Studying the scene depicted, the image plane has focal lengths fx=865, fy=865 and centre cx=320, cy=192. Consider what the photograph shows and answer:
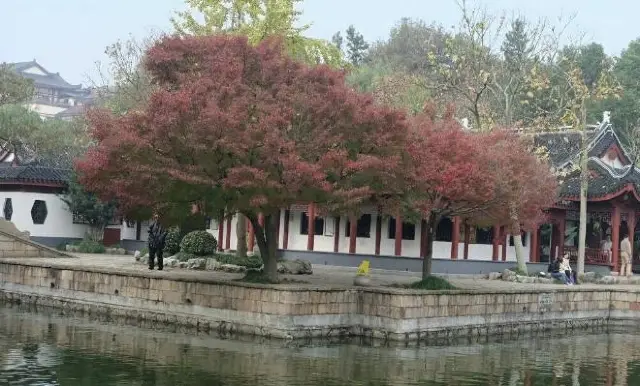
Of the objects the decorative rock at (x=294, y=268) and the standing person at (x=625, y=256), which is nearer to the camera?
the decorative rock at (x=294, y=268)

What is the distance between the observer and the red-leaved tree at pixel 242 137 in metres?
19.7

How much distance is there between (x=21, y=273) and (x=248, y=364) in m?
12.2

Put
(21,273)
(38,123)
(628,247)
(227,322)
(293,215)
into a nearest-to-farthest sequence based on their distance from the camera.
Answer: (227,322) < (21,273) < (628,247) < (293,215) < (38,123)

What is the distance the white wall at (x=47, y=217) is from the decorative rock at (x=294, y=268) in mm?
13899

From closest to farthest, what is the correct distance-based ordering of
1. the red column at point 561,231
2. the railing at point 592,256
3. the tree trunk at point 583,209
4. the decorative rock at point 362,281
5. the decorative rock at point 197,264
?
the decorative rock at point 362,281
the decorative rock at point 197,264
the tree trunk at point 583,209
the railing at point 592,256
the red column at point 561,231

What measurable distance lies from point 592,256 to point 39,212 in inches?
964

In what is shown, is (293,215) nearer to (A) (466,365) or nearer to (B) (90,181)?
(B) (90,181)

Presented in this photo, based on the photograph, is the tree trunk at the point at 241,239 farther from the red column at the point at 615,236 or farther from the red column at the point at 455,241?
the red column at the point at 615,236

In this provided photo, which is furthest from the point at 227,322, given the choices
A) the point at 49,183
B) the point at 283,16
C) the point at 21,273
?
the point at 49,183

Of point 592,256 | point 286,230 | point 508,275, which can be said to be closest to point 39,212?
point 286,230

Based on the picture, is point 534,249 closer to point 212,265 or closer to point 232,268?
point 232,268

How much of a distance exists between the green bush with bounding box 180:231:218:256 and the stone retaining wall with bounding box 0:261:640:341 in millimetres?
5923

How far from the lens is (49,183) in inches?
1510

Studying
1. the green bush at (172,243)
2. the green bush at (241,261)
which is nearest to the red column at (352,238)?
the green bush at (241,261)
